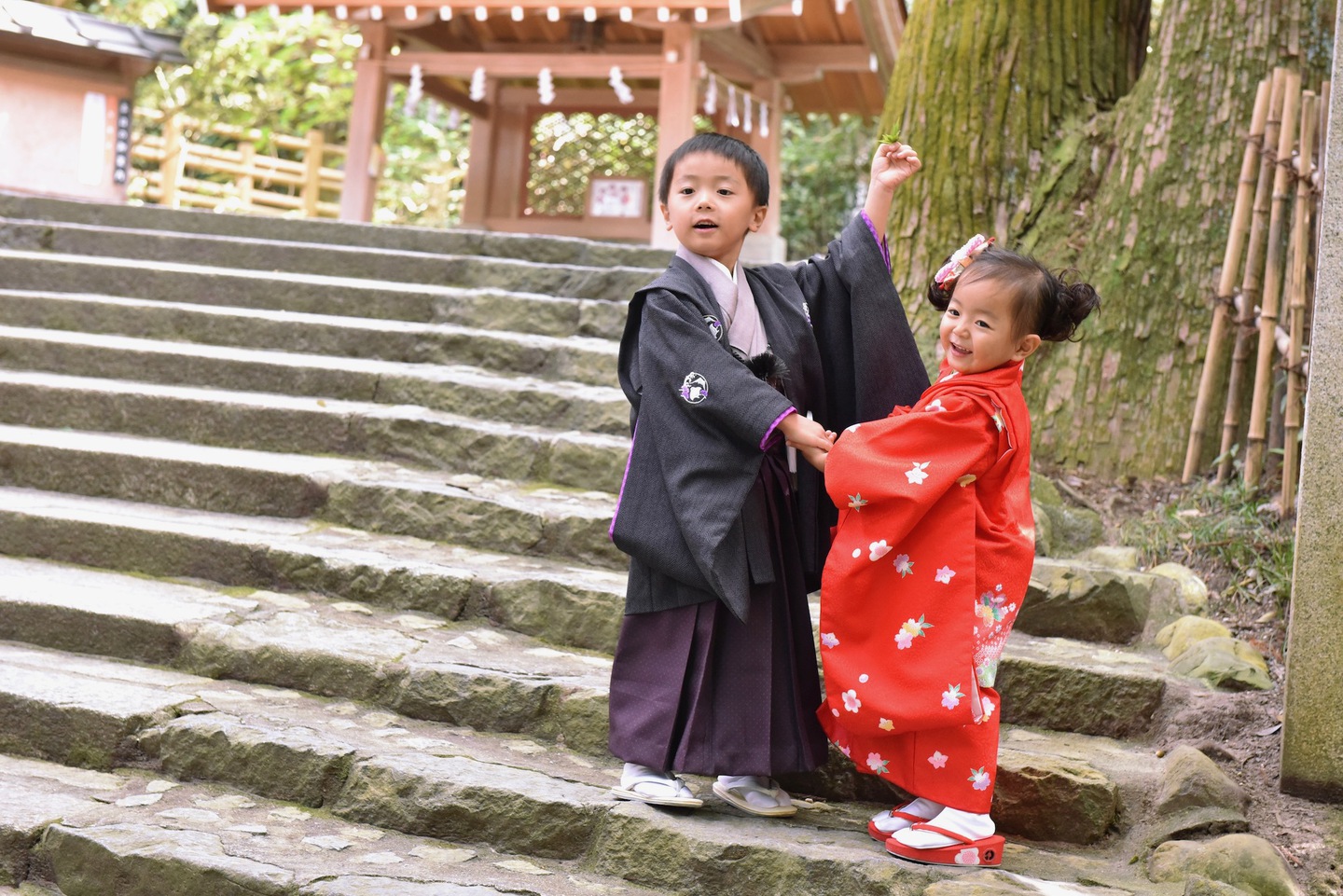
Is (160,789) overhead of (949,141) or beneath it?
beneath

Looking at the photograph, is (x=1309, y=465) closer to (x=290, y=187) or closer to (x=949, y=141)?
(x=949, y=141)

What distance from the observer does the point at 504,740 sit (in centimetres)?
327

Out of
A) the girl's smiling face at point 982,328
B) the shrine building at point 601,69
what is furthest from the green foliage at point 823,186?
the girl's smiling face at point 982,328

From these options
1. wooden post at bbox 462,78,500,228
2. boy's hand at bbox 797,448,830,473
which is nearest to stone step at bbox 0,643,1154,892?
boy's hand at bbox 797,448,830,473

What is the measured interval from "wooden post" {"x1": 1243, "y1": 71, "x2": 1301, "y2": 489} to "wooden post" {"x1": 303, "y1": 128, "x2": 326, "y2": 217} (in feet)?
46.9

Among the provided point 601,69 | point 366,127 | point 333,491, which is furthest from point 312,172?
point 333,491

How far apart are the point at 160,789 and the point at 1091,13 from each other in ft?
16.3

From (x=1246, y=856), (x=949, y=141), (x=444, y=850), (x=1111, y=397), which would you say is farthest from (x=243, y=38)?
(x=1246, y=856)

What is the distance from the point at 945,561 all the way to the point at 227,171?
16.1 metres

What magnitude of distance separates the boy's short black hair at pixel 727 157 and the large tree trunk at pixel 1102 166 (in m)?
2.41

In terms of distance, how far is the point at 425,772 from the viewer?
2.93m

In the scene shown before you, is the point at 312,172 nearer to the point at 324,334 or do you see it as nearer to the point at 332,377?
the point at 324,334

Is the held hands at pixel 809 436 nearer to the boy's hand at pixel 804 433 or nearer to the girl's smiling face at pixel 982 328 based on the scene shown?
the boy's hand at pixel 804 433

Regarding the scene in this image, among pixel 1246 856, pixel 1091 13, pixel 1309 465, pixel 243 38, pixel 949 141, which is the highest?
pixel 243 38
